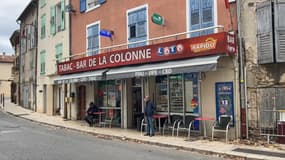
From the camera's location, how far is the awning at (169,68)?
10897 millimetres

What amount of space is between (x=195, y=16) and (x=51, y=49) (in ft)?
49.3

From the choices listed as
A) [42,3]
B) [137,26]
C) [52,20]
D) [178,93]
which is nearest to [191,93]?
[178,93]

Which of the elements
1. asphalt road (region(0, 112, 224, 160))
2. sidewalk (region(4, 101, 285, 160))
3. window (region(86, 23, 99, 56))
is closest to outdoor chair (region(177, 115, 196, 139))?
sidewalk (region(4, 101, 285, 160))

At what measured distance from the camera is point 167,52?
1265cm

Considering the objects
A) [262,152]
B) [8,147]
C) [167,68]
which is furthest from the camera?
[167,68]

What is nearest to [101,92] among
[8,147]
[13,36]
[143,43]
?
[143,43]

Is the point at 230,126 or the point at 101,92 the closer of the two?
the point at 230,126

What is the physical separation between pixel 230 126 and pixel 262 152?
230 centimetres

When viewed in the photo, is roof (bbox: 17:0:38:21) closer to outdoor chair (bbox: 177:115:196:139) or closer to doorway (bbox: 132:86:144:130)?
doorway (bbox: 132:86:144:130)

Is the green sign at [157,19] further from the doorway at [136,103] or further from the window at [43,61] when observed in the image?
the window at [43,61]

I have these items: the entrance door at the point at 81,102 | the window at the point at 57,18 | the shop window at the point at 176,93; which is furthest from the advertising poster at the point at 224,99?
the window at the point at 57,18

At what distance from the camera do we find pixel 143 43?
1509 centimetres

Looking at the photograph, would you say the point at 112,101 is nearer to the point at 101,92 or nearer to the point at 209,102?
the point at 101,92

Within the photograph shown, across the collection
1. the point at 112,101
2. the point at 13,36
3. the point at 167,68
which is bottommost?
the point at 112,101
